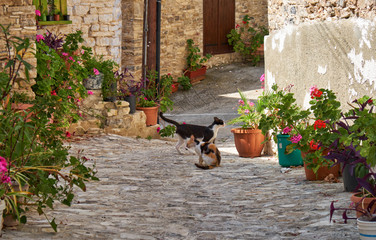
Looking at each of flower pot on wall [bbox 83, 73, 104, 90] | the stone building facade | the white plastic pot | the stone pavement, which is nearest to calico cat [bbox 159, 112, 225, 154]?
the stone pavement

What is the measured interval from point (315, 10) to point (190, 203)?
2.68m

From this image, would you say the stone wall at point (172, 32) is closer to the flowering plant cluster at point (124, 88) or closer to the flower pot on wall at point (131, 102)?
A: the flowering plant cluster at point (124, 88)

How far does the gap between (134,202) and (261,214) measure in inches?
46.2

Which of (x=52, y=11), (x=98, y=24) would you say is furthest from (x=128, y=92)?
(x=52, y=11)

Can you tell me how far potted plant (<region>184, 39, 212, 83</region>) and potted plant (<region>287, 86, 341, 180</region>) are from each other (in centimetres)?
1024

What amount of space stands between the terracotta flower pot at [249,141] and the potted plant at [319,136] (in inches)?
76.0

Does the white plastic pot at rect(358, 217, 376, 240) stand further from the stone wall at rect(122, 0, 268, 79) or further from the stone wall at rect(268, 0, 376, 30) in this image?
the stone wall at rect(122, 0, 268, 79)

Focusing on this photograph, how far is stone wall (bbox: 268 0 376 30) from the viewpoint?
5.21 metres

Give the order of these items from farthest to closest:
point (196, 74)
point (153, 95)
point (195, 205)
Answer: point (196, 74)
point (153, 95)
point (195, 205)

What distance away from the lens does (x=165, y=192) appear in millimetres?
5695

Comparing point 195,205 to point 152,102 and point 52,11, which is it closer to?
point 52,11

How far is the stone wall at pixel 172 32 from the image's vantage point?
1275cm

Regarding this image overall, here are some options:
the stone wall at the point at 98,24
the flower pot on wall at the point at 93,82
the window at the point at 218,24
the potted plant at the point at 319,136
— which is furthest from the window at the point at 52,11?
the window at the point at 218,24

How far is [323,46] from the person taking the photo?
6.14 metres
